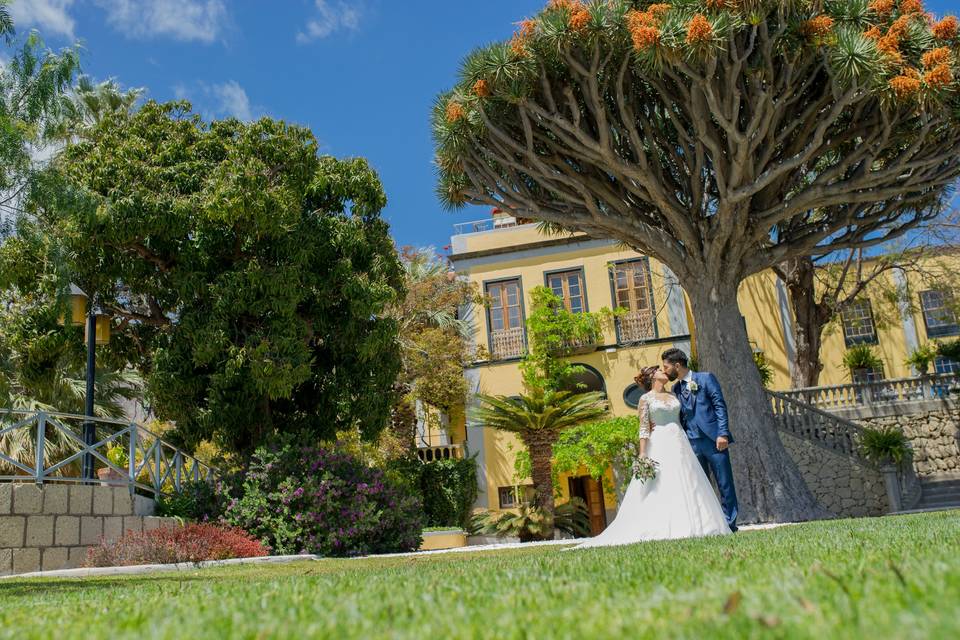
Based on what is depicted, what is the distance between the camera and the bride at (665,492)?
8.01 m

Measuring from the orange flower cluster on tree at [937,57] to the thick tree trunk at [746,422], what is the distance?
501cm

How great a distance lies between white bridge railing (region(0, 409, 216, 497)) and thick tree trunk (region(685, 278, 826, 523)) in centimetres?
945

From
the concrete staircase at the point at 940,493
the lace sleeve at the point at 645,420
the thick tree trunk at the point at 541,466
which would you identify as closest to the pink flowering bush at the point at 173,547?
the lace sleeve at the point at 645,420


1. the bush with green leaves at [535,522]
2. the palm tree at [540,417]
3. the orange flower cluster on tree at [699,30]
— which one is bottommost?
the bush with green leaves at [535,522]

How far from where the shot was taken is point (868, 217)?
1612cm

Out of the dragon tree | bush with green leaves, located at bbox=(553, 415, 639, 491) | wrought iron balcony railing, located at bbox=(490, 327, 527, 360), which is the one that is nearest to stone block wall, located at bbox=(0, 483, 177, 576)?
the dragon tree

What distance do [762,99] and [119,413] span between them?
16.7m

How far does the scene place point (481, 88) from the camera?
585 inches

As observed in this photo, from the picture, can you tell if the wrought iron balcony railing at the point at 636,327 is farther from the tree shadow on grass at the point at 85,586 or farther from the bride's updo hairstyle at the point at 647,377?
the tree shadow on grass at the point at 85,586

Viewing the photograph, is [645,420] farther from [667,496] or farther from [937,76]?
[937,76]

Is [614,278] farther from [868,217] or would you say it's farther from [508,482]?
[868,217]

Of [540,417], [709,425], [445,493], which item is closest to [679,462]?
[709,425]

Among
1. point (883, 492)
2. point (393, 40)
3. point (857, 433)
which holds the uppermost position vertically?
point (393, 40)

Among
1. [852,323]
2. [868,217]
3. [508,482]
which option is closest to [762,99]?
[868,217]
